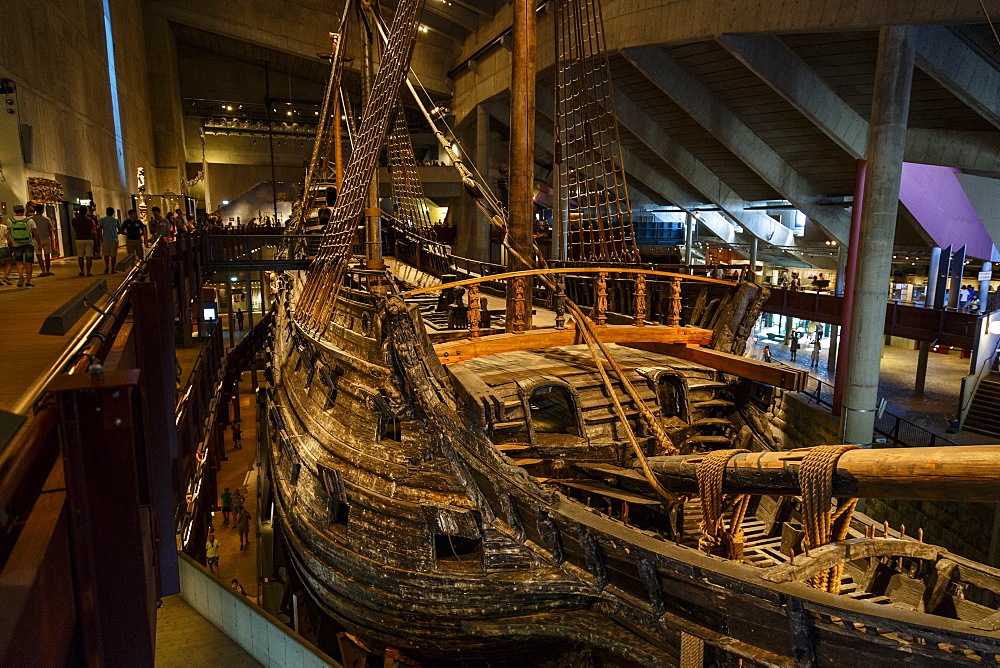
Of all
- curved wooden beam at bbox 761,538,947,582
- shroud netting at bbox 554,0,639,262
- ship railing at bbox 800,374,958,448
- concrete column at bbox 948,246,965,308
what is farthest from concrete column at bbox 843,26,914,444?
curved wooden beam at bbox 761,538,947,582

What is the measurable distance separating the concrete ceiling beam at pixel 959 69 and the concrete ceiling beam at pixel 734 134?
5164 millimetres

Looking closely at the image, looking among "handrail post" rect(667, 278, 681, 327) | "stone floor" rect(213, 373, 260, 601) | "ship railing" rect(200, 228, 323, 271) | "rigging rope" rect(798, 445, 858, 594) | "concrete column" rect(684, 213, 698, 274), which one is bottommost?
"stone floor" rect(213, 373, 260, 601)

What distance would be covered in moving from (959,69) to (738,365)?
366 inches

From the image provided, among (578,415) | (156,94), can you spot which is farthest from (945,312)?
(156,94)

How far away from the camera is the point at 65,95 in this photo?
1160 cm

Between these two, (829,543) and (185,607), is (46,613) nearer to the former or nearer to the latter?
(829,543)

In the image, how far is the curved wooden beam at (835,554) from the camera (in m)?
3.21

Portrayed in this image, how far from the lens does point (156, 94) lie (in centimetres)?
2494

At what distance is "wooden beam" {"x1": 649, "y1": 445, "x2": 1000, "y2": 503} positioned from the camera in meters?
2.63

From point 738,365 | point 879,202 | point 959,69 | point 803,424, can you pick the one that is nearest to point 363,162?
point 738,365

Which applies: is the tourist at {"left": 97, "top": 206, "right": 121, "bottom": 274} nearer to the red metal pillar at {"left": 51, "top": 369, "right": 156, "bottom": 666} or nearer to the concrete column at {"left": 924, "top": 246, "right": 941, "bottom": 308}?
the red metal pillar at {"left": 51, "top": 369, "right": 156, "bottom": 666}

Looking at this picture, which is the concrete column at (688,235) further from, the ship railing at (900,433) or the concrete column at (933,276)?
the ship railing at (900,433)

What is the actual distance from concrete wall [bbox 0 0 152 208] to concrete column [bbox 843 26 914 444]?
13425mm

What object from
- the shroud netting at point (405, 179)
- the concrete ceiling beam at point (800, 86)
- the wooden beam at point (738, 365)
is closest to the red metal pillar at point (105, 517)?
the wooden beam at point (738, 365)
